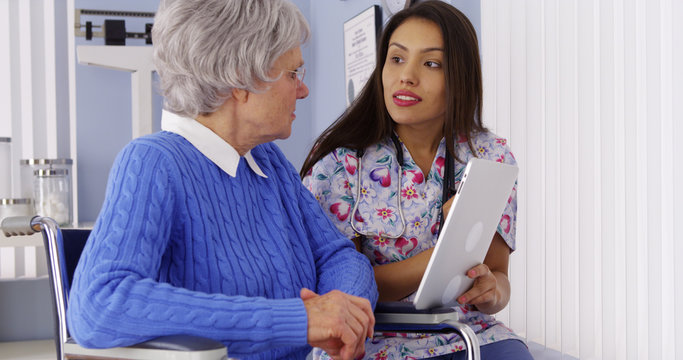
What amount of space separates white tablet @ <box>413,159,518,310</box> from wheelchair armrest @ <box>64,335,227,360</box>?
438mm

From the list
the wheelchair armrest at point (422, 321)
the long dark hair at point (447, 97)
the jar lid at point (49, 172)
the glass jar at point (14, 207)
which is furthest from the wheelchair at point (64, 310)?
the jar lid at point (49, 172)

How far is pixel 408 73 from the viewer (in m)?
1.51

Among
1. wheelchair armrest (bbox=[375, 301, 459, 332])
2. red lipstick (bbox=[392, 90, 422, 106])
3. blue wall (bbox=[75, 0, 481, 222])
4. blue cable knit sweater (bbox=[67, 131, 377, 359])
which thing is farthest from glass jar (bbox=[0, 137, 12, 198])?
wheelchair armrest (bbox=[375, 301, 459, 332])

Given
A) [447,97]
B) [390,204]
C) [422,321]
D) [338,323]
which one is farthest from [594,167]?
[338,323]

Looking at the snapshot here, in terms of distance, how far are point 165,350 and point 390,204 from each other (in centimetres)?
74

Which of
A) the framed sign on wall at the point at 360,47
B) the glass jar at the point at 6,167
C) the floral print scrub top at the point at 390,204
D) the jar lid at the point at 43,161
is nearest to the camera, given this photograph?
the floral print scrub top at the point at 390,204

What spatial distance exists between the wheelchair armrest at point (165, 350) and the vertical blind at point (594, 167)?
1047 mm

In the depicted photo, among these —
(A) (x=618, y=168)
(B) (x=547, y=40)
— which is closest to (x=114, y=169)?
(A) (x=618, y=168)

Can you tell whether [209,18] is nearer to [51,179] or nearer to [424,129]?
[424,129]

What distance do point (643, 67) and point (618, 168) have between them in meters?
0.24

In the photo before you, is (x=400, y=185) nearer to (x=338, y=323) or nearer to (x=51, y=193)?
(x=338, y=323)

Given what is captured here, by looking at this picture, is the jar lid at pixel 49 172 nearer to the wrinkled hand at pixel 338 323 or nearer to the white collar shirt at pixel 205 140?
the white collar shirt at pixel 205 140

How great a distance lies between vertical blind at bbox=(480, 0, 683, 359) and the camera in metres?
1.45

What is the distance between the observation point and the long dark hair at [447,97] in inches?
60.5
